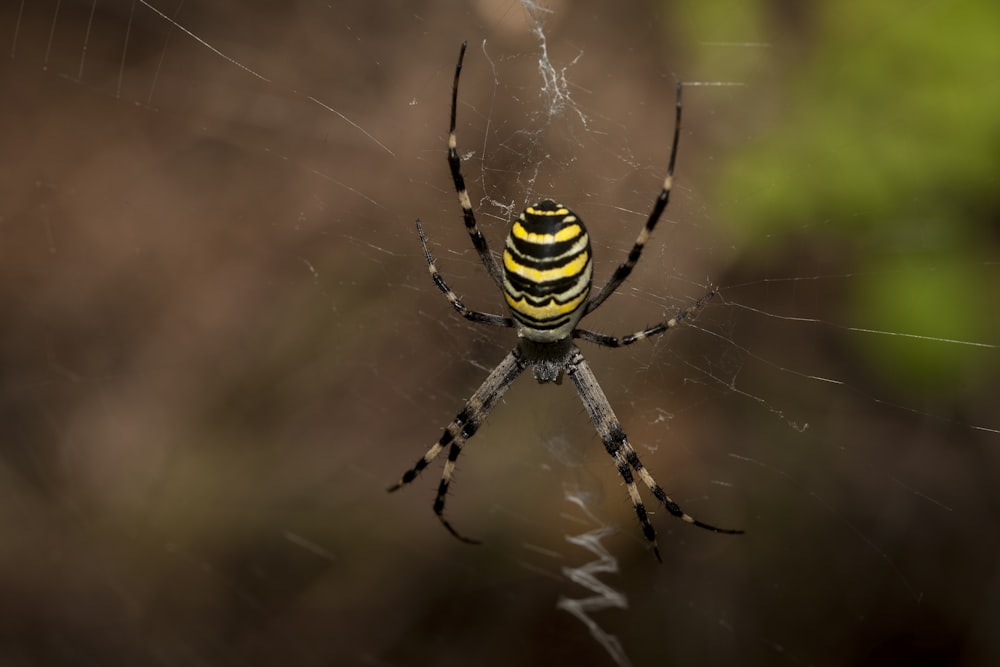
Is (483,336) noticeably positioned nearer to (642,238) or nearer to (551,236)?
(642,238)

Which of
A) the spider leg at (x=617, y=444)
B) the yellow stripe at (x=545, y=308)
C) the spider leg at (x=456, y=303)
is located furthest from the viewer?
the spider leg at (x=617, y=444)

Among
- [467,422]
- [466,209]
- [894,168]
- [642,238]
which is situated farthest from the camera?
Result: [467,422]

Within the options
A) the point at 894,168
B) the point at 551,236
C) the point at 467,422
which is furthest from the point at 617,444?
the point at 894,168

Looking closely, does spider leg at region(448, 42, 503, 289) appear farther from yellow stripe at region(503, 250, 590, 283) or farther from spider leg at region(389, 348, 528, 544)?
spider leg at region(389, 348, 528, 544)

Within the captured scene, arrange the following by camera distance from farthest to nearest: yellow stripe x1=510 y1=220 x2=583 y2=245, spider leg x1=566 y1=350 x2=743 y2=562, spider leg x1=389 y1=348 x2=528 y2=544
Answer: spider leg x1=389 y1=348 x2=528 y2=544
spider leg x1=566 y1=350 x2=743 y2=562
yellow stripe x1=510 y1=220 x2=583 y2=245

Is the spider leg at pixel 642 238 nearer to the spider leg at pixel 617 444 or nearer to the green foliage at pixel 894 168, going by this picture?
the spider leg at pixel 617 444

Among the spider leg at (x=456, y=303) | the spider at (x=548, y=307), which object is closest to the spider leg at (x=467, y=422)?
the spider at (x=548, y=307)

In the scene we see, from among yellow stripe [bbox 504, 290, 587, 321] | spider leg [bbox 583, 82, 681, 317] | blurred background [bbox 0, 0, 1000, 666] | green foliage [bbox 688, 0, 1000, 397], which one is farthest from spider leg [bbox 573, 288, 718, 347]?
green foliage [bbox 688, 0, 1000, 397]
